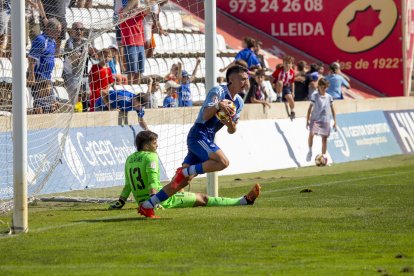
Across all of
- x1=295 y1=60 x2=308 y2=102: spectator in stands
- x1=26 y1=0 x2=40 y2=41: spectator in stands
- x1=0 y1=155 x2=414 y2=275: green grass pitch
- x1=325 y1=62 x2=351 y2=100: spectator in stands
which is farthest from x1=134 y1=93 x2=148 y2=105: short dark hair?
x1=325 y1=62 x2=351 y2=100: spectator in stands

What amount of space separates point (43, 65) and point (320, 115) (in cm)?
1073

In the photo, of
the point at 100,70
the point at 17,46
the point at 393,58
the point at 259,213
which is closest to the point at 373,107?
the point at 393,58

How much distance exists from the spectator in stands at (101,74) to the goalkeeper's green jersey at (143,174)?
415 centimetres

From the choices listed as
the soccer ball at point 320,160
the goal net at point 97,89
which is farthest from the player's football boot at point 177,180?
the soccer ball at point 320,160

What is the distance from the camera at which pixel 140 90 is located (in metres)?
18.9

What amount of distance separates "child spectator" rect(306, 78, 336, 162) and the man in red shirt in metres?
8.27

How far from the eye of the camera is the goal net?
16109mm

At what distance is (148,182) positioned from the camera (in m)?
13.6

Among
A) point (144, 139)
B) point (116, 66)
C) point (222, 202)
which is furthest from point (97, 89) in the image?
point (222, 202)

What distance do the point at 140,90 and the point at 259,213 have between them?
5993 millimetres

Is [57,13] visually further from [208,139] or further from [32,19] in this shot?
[208,139]

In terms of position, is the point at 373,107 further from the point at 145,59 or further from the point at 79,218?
the point at 79,218

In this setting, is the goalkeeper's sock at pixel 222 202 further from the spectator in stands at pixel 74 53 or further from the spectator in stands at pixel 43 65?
the spectator in stands at pixel 43 65

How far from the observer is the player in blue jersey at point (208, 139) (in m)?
12.9
